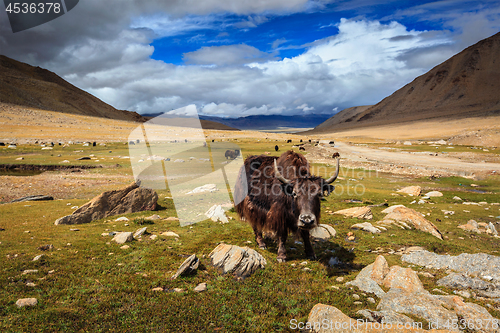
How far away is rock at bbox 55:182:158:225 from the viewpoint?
9.82m

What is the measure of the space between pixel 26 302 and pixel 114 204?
697cm

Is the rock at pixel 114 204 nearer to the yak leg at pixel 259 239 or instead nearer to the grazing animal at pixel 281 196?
the grazing animal at pixel 281 196

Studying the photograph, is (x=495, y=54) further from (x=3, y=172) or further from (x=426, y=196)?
(x=3, y=172)

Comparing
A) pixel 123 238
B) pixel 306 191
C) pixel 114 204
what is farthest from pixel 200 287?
pixel 114 204

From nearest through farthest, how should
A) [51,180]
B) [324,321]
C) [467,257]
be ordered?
[324,321], [467,257], [51,180]

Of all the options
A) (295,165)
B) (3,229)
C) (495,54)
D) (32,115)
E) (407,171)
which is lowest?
(407,171)

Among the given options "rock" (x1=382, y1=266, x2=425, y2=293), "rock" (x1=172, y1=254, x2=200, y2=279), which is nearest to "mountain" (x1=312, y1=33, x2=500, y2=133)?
"rock" (x1=382, y1=266, x2=425, y2=293)

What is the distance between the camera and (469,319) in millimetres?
4184

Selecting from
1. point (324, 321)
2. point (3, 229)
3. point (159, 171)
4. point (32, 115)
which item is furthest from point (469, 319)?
point (32, 115)

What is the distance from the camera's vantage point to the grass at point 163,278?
4.36m

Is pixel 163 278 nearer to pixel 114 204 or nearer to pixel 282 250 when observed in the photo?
pixel 282 250

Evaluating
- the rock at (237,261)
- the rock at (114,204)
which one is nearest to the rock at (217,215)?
the rock at (114,204)

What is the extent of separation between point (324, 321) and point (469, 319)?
7.64 ft

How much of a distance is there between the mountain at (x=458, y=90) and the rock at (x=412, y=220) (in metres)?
150
